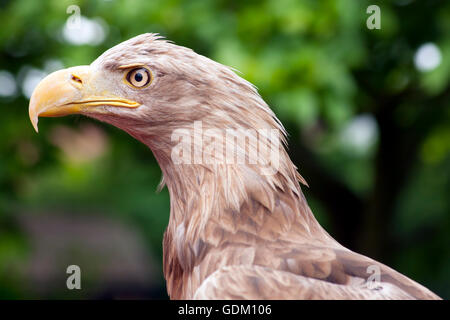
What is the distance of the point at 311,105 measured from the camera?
379 centimetres

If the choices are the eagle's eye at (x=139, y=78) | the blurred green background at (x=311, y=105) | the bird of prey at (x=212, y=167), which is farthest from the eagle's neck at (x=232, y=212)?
the blurred green background at (x=311, y=105)

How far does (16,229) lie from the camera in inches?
223

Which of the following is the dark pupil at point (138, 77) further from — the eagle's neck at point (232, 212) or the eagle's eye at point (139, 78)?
the eagle's neck at point (232, 212)

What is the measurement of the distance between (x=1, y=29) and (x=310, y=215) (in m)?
3.65

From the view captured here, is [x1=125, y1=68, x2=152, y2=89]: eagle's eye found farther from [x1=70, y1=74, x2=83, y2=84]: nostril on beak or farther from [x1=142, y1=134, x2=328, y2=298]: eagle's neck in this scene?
[x1=142, y1=134, x2=328, y2=298]: eagle's neck

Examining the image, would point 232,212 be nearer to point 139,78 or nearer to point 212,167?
point 212,167

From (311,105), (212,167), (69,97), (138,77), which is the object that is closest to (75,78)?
(69,97)

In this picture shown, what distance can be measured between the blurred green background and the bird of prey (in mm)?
833

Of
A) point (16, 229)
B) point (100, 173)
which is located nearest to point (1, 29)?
point (16, 229)

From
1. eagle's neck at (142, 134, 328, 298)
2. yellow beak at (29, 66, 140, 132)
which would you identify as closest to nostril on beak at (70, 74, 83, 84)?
yellow beak at (29, 66, 140, 132)

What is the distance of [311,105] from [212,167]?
195 cm

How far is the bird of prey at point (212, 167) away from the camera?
6.05 ft

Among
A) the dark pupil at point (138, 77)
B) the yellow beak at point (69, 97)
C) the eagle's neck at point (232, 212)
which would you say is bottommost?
the eagle's neck at point (232, 212)
